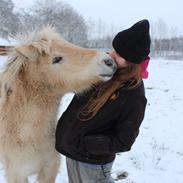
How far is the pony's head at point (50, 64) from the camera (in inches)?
99.3

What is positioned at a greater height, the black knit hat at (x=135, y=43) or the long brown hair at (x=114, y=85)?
the black knit hat at (x=135, y=43)

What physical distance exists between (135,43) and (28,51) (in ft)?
2.74

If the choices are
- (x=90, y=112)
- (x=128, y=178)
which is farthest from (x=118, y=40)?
(x=128, y=178)

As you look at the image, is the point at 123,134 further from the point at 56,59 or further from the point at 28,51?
the point at 28,51

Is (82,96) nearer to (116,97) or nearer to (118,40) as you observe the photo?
(116,97)

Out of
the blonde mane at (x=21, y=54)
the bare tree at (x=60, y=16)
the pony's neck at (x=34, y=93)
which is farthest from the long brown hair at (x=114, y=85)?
the bare tree at (x=60, y=16)

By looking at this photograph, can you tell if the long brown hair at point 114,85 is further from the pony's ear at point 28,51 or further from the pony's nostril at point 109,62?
the pony's ear at point 28,51

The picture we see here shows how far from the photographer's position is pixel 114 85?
246 cm

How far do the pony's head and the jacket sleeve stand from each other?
1.16 feet

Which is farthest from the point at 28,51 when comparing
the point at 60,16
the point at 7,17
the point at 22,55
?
the point at 60,16

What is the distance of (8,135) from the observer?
282 centimetres

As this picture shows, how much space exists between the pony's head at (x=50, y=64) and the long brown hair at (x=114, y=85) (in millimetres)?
113

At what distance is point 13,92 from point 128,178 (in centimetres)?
254

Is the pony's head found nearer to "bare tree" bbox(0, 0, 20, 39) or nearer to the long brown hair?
the long brown hair
